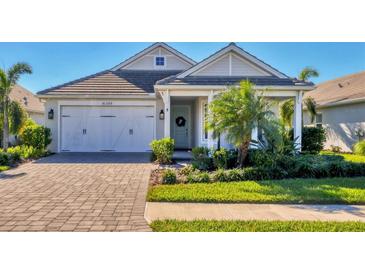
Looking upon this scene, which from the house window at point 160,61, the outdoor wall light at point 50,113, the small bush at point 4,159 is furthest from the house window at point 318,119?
the small bush at point 4,159

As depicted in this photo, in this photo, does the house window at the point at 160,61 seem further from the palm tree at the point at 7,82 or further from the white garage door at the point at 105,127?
the palm tree at the point at 7,82

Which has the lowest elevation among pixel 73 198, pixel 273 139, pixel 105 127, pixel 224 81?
pixel 73 198

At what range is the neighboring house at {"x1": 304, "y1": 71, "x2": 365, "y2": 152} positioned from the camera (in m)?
15.6

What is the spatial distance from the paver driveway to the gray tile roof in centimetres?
382

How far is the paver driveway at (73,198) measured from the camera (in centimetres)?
478

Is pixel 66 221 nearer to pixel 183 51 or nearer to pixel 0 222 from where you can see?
pixel 0 222

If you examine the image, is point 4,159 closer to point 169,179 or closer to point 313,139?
point 169,179

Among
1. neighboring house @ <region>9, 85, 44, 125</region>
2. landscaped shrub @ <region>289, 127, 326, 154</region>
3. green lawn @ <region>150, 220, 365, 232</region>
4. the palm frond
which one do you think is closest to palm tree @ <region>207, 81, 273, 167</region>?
green lawn @ <region>150, 220, 365, 232</region>

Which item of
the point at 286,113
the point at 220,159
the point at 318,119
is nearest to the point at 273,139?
the point at 220,159

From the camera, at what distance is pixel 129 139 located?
1566 cm

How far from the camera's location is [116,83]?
16125 millimetres

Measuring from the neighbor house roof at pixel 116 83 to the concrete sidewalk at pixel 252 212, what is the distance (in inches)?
409

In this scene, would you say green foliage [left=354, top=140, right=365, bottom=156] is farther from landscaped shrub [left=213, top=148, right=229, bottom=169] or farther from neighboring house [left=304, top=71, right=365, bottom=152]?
landscaped shrub [left=213, top=148, right=229, bottom=169]

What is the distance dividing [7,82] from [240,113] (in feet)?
35.1
